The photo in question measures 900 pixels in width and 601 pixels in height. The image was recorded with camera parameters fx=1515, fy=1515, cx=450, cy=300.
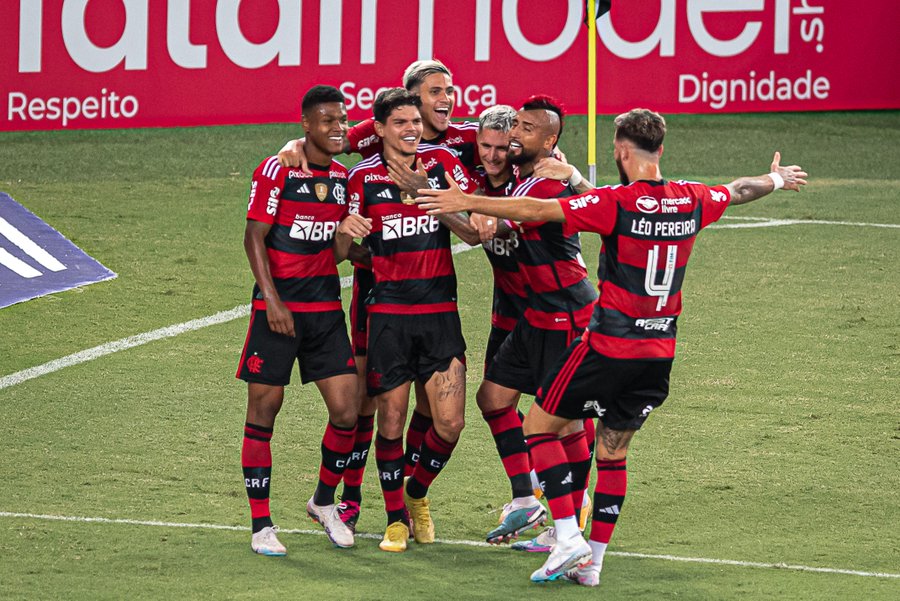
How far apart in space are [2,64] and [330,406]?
11263mm

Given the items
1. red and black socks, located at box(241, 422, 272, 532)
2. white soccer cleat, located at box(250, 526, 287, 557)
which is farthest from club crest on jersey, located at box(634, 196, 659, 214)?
white soccer cleat, located at box(250, 526, 287, 557)

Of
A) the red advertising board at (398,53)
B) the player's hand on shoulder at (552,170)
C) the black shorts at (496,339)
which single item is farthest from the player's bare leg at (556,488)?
the red advertising board at (398,53)

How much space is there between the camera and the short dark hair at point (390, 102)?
7250 mm

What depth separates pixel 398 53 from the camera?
57.7ft

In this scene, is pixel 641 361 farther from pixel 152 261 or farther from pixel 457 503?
pixel 152 261

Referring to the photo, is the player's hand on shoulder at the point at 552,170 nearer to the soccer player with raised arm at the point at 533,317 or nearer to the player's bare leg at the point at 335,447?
the soccer player with raised arm at the point at 533,317

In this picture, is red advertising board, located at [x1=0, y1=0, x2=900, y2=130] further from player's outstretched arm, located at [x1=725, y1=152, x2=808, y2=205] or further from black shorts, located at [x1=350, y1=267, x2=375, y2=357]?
player's outstretched arm, located at [x1=725, y1=152, x2=808, y2=205]

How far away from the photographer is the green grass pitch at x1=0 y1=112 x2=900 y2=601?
22.7 feet

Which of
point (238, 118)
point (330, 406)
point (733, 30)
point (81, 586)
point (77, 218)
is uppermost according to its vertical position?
point (733, 30)

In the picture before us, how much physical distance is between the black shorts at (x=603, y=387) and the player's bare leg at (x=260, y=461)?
1326 mm

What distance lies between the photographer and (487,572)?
698cm

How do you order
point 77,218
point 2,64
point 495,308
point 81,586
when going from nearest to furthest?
point 81,586 < point 495,308 < point 77,218 < point 2,64

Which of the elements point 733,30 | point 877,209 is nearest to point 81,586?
point 877,209

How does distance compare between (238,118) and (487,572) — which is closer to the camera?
(487,572)
